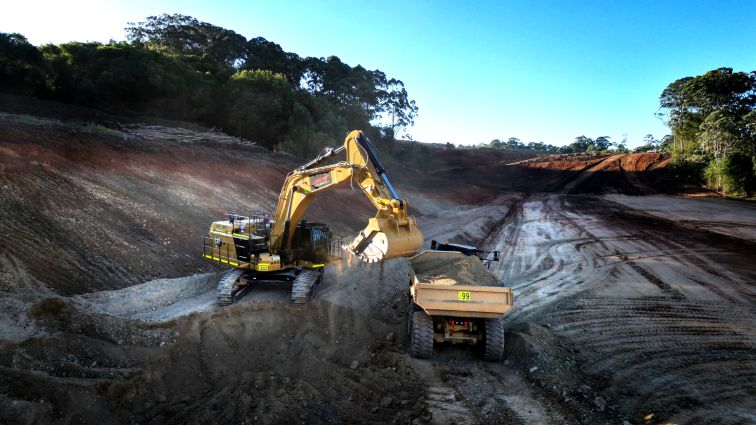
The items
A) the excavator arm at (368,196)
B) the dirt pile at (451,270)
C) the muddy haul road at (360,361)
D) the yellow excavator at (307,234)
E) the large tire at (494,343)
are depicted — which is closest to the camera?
the muddy haul road at (360,361)

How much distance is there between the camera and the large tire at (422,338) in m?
7.60

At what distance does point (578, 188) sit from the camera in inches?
1930

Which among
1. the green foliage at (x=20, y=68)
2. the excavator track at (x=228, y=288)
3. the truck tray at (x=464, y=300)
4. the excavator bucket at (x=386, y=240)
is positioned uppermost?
the green foliage at (x=20, y=68)

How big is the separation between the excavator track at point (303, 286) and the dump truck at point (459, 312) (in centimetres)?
266

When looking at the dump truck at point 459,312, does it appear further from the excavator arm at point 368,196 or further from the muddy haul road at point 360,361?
the excavator arm at point 368,196

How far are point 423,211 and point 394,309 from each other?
70.4 ft

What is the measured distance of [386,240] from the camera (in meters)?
8.23

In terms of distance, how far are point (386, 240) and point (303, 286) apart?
2.77m

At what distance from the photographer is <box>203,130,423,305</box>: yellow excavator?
8.54 meters

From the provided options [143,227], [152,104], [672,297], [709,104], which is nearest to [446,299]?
[672,297]

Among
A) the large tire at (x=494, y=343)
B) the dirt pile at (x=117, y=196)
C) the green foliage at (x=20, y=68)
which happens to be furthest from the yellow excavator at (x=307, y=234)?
the green foliage at (x=20, y=68)

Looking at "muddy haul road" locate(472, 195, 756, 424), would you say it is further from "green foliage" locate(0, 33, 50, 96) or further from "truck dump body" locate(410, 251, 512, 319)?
"green foliage" locate(0, 33, 50, 96)

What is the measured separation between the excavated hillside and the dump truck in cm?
38

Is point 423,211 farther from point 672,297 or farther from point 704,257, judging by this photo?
point 672,297
